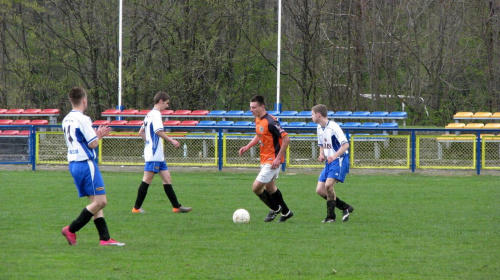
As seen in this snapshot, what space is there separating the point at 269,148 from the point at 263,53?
1962 cm

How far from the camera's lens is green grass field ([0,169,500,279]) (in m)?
6.41

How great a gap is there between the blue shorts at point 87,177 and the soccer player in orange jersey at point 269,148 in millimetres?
2681

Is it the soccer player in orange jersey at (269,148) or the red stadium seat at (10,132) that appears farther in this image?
the red stadium seat at (10,132)

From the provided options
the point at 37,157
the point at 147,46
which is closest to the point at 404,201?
the point at 37,157

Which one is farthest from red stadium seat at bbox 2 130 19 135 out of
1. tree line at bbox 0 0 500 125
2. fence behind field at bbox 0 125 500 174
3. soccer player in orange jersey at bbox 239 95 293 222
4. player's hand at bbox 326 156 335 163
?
player's hand at bbox 326 156 335 163

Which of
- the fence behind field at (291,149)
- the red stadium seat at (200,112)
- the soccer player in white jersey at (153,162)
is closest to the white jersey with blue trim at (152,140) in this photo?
the soccer player in white jersey at (153,162)

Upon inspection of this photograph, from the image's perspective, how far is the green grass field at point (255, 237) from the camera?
641 cm

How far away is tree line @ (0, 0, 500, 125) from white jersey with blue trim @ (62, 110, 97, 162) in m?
18.9

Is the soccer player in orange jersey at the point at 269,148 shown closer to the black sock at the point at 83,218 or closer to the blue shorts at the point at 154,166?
the blue shorts at the point at 154,166

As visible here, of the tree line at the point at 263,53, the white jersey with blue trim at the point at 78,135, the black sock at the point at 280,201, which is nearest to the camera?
→ the white jersey with blue trim at the point at 78,135

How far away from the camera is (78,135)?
7.27 metres

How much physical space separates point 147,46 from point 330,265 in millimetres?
22635

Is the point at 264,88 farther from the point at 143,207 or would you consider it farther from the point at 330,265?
the point at 330,265

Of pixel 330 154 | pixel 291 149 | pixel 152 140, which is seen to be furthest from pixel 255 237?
pixel 291 149
